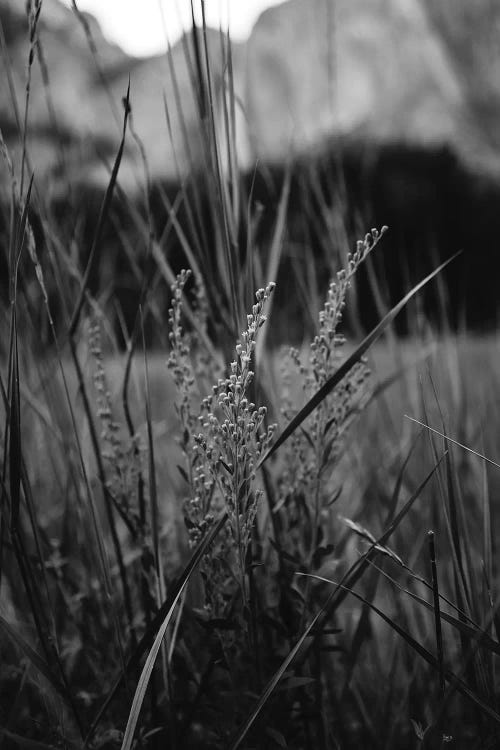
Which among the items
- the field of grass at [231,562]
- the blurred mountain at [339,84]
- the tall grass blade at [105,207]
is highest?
the blurred mountain at [339,84]

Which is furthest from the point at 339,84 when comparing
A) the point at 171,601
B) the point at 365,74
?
the point at 171,601

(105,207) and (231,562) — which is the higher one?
(105,207)

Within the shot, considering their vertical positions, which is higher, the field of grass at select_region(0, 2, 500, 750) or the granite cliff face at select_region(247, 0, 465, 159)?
the granite cliff face at select_region(247, 0, 465, 159)

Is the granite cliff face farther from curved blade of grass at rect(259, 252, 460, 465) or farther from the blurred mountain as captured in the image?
curved blade of grass at rect(259, 252, 460, 465)

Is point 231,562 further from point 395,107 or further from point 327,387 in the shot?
point 395,107

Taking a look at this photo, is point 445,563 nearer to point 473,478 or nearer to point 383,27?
point 473,478

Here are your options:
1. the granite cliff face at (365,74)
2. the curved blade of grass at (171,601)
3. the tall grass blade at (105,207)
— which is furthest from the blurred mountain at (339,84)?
the curved blade of grass at (171,601)

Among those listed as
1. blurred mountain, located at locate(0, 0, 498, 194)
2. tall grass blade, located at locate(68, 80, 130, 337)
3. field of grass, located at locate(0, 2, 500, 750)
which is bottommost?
field of grass, located at locate(0, 2, 500, 750)

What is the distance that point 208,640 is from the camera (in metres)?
0.77

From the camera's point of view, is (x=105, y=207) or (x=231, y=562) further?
(x=231, y=562)

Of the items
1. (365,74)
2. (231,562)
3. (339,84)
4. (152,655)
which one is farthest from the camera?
(365,74)

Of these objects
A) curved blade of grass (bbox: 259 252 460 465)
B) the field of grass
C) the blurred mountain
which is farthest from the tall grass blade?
the blurred mountain

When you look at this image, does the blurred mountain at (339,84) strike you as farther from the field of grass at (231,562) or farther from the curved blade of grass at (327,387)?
the curved blade of grass at (327,387)

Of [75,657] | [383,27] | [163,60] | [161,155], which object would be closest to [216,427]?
[75,657]
